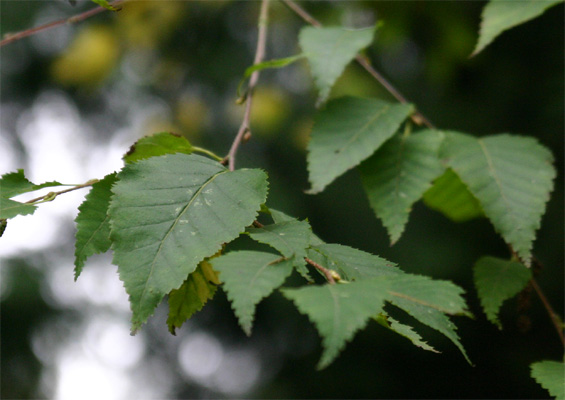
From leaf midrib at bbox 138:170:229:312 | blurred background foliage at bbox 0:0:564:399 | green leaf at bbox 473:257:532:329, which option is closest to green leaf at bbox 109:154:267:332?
leaf midrib at bbox 138:170:229:312

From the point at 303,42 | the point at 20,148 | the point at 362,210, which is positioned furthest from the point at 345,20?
the point at 20,148

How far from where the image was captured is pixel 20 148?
2.89 metres

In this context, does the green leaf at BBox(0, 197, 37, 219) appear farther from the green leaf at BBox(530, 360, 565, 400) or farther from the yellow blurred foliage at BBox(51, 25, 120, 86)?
the yellow blurred foliage at BBox(51, 25, 120, 86)

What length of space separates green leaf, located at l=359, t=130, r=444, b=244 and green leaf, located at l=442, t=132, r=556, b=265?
3cm

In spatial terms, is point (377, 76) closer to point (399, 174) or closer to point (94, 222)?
point (399, 174)

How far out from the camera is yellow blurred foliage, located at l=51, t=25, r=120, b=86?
6.55 ft

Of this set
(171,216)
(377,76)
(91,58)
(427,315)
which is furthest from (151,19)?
(427,315)

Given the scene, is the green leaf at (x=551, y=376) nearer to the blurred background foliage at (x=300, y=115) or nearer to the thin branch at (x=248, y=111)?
the thin branch at (x=248, y=111)

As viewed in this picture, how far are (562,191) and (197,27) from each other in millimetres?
1548

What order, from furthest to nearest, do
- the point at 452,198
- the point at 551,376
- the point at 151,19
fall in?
the point at 151,19 < the point at 452,198 < the point at 551,376

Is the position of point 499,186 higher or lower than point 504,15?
lower

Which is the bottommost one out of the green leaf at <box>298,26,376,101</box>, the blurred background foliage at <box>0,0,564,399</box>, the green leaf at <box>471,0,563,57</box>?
the blurred background foliage at <box>0,0,564,399</box>

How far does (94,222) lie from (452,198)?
539 mm

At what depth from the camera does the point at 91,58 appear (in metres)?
1.98
